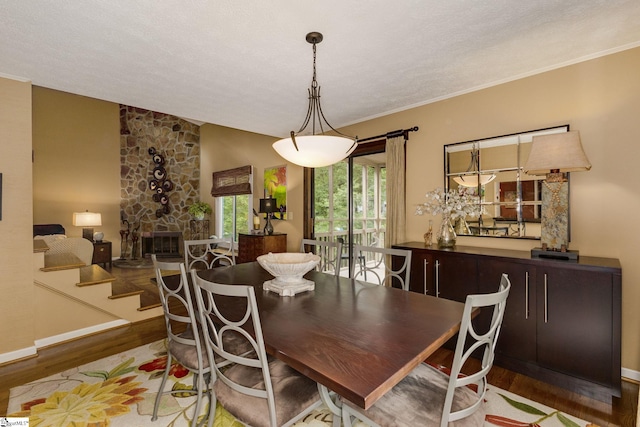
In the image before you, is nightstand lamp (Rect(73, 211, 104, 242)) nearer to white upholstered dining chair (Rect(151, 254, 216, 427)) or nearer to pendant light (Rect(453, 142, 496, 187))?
white upholstered dining chair (Rect(151, 254, 216, 427))

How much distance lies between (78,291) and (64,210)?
4.80 metres

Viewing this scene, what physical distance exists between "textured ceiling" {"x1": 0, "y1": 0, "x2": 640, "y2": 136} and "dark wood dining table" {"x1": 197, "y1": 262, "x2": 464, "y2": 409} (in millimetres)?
1727

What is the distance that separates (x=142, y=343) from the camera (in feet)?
9.64

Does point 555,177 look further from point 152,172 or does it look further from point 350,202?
point 152,172

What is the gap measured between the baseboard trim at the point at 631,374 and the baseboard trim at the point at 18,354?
4.93 meters

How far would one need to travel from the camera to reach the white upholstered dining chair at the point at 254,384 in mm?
1215

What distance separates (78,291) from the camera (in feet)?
10.1

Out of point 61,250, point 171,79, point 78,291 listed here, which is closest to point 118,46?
point 171,79

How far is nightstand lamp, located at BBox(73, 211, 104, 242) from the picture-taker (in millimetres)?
6172

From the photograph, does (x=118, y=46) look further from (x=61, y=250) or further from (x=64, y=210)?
(x=64, y=210)

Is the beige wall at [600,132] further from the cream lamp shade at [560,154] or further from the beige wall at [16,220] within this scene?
the beige wall at [16,220]

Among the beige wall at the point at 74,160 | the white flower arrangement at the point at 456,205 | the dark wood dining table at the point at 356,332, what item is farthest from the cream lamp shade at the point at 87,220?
the white flower arrangement at the point at 456,205

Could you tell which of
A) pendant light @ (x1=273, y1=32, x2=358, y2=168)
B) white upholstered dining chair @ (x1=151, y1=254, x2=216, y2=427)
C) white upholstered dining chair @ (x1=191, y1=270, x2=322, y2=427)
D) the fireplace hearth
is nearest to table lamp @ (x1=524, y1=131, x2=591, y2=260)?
pendant light @ (x1=273, y1=32, x2=358, y2=168)

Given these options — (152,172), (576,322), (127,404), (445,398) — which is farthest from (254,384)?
(152,172)
